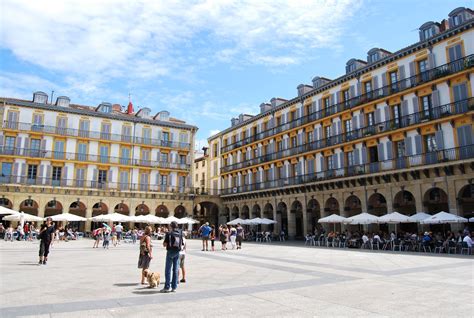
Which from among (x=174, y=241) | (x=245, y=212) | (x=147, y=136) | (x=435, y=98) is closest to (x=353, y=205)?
(x=435, y=98)

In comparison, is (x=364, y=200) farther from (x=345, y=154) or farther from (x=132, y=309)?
(x=132, y=309)

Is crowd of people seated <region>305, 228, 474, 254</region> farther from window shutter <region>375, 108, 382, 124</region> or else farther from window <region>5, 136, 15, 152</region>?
window <region>5, 136, 15, 152</region>

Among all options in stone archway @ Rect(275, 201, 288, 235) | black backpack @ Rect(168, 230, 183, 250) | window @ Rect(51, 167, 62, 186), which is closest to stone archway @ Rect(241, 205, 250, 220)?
stone archway @ Rect(275, 201, 288, 235)

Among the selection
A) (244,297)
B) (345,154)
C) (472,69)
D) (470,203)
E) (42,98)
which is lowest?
(244,297)

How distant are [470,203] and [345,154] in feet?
35.0

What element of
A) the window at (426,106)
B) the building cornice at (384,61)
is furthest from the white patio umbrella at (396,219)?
the building cornice at (384,61)

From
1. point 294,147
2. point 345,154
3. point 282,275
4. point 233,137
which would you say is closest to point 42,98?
point 233,137

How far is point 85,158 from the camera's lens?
44.4 m

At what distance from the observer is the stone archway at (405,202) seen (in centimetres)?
2931

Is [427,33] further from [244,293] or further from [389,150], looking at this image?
[244,293]

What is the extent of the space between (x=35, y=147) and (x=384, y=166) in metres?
35.4

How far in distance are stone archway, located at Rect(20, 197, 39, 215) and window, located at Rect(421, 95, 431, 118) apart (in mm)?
37339

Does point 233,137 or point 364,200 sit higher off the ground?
point 233,137

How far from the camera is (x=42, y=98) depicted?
44.6m
